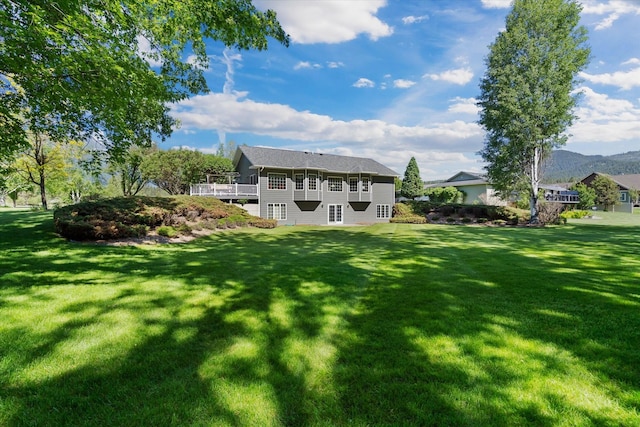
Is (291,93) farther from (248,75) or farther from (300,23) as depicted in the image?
(300,23)

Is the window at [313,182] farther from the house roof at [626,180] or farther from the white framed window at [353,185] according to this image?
the house roof at [626,180]

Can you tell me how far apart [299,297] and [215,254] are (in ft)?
17.0

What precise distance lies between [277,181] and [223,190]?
4547 mm

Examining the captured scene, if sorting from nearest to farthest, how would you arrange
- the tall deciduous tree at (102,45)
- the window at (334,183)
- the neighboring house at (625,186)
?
the tall deciduous tree at (102,45)
the window at (334,183)
the neighboring house at (625,186)

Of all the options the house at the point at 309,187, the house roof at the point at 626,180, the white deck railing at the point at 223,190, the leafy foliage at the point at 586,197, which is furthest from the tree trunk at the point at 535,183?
the house roof at the point at 626,180

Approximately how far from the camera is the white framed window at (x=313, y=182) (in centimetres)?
2731

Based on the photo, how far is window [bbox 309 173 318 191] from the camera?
27375 mm

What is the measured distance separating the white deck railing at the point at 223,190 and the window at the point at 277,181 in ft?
5.17

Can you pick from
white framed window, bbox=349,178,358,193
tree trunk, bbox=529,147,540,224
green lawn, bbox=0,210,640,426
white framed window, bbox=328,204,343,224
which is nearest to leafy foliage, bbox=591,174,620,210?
tree trunk, bbox=529,147,540,224

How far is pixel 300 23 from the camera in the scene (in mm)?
12188

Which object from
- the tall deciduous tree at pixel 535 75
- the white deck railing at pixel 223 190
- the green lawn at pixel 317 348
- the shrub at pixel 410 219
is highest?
the tall deciduous tree at pixel 535 75

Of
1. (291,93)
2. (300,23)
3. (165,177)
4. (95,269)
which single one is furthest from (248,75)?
(95,269)

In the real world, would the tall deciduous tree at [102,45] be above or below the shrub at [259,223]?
above

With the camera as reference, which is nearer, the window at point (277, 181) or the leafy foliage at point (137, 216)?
the leafy foliage at point (137, 216)
